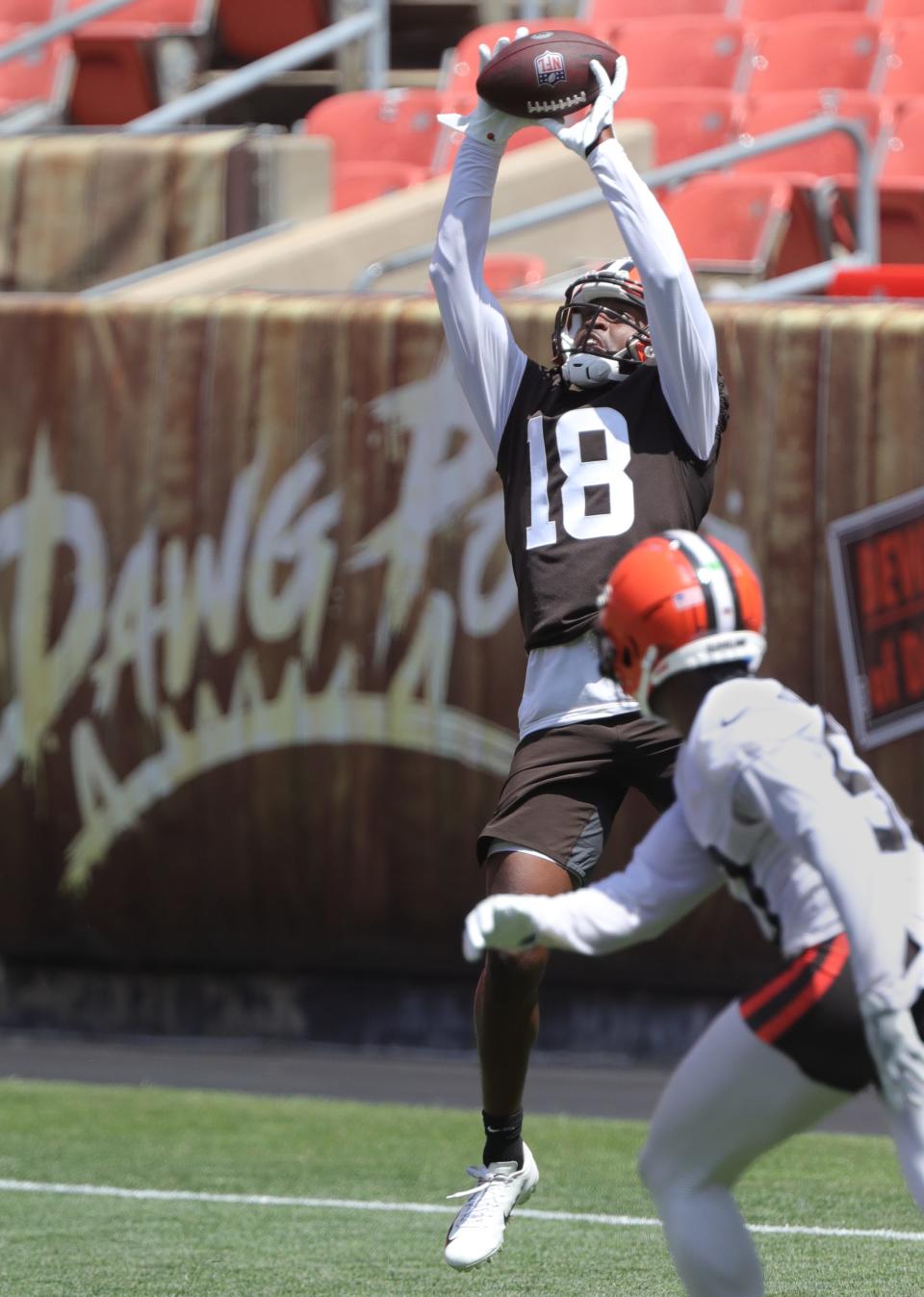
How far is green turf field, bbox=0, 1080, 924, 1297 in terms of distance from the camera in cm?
514

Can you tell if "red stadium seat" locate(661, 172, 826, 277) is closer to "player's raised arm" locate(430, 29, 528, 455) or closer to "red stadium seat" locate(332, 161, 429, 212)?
"red stadium seat" locate(332, 161, 429, 212)

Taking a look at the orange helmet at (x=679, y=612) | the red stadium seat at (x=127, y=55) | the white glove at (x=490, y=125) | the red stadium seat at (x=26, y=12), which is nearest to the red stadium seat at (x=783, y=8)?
the red stadium seat at (x=127, y=55)

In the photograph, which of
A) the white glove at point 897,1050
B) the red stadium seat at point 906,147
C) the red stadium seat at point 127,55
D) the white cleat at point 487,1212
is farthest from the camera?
the red stadium seat at point 127,55

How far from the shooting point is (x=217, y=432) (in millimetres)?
8656

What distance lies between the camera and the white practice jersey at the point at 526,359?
4.66 meters

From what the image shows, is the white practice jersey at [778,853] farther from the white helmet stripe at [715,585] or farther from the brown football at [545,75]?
the brown football at [545,75]

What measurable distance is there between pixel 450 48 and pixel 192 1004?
19.7 ft

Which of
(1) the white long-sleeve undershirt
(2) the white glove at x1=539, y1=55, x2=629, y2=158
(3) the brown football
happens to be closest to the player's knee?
(1) the white long-sleeve undershirt

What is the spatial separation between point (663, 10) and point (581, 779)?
7.75 metres

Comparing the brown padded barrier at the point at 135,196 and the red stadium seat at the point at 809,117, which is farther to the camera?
the red stadium seat at the point at 809,117

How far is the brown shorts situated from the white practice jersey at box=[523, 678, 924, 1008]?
1.25m

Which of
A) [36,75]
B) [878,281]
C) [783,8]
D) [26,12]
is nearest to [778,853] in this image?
[878,281]

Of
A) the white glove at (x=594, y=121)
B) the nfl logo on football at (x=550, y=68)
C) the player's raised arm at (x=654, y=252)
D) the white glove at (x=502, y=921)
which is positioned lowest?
the white glove at (x=502, y=921)

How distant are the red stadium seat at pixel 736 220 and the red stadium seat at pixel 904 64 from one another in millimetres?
1240
